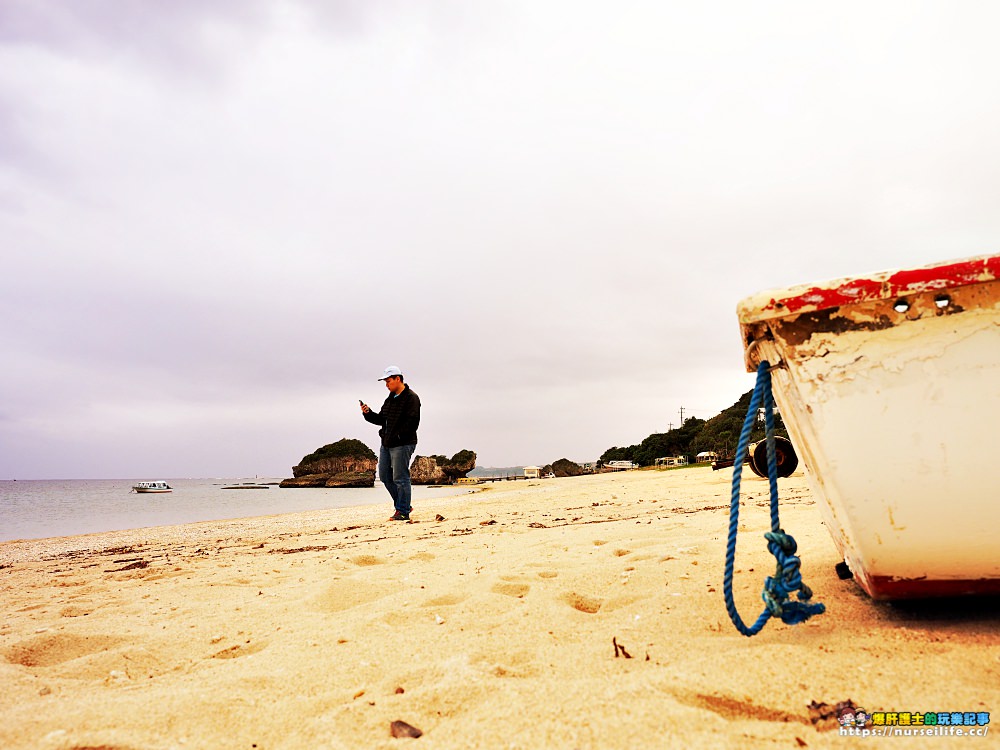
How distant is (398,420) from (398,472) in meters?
0.68

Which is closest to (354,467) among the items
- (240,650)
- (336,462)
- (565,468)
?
(336,462)

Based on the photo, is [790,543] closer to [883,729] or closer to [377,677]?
[883,729]

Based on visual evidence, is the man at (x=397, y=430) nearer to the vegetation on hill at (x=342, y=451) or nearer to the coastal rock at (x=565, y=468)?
the coastal rock at (x=565, y=468)

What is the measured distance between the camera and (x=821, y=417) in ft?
5.47

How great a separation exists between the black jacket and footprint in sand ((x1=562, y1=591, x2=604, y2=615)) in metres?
4.75

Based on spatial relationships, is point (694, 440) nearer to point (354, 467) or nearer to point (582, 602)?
point (354, 467)

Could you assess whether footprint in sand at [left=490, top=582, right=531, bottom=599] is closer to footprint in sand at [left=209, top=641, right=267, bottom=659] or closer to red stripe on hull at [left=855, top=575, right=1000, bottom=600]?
footprint in sand at [left=209, top=641, right=267, bottom=659]

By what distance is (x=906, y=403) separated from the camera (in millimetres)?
1572

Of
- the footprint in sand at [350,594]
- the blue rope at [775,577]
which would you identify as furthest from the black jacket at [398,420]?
the blue rope at [775,577]

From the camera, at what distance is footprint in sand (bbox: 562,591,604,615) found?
253 centimetres

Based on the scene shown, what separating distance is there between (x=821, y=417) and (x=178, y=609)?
320 centimetres

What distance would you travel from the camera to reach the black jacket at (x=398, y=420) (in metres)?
7.12

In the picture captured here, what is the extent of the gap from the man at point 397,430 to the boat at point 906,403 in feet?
19.1

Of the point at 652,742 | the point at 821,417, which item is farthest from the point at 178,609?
the point at 821,417
